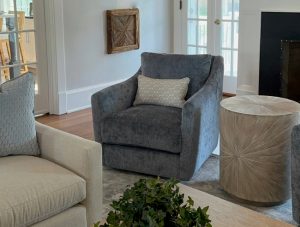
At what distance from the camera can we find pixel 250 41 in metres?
5.20

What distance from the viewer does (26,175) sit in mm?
2168

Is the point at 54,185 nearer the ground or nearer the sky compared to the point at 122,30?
nearer the ground

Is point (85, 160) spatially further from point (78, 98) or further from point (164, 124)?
point (78, 98)

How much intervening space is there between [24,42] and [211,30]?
237 centimetres

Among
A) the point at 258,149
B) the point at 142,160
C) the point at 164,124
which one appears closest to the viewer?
the point at 258,149

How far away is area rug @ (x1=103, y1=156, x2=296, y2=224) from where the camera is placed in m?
2.82

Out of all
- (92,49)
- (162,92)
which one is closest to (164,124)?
(162,92)

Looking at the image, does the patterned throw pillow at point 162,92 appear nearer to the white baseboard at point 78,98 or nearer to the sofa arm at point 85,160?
the sofa arm at point 85,160

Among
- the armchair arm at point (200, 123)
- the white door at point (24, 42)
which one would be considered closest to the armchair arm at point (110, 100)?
the armchair arm at point (200, 123)

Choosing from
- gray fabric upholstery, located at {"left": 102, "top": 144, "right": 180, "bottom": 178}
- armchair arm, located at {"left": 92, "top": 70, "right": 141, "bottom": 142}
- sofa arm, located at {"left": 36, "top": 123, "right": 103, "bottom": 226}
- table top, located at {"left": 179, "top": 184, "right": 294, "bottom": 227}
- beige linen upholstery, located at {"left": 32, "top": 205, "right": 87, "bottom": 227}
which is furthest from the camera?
armchair arm, located at {"left": 92, "top": 70, "right": 141, "bottom": 142}

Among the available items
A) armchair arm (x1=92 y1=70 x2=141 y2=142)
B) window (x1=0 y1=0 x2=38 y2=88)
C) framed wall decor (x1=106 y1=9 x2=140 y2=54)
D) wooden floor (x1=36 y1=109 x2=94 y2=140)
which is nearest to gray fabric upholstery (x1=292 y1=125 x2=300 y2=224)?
armchair arm (x1=92 y1=70 x2=141 y2=142)

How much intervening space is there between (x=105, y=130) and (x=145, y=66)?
27.9 inches

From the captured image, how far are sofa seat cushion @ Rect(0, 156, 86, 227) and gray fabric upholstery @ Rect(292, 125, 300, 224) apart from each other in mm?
1161

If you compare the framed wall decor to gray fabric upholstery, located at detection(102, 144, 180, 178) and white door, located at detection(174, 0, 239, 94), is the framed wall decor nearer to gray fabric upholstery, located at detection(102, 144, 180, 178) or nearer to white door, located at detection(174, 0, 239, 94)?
white door, located at detection(174, 0, 239, 94)
